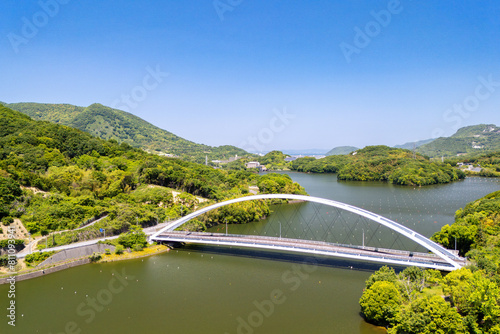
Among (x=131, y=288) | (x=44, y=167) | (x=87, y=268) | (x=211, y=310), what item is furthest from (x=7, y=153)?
(x=211, y=310)

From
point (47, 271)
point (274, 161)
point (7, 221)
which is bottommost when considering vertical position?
point (47, 271)

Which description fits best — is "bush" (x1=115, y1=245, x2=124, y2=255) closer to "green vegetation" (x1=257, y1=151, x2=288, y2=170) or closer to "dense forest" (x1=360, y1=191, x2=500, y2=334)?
"dense forest" (x1=360, y1=191, x2=500, y2=334)

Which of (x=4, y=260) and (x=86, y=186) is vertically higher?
(x=86, y=186)

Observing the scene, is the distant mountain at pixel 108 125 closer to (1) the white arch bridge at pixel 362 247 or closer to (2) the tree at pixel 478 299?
(1) the white arch bridge at pixel 362 247

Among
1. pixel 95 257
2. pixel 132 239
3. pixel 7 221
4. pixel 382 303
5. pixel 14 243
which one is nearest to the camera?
pixel 382 303

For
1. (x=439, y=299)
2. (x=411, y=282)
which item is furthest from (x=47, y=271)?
(x=439, y=299)

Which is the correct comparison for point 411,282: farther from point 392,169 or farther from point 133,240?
point 392,169
